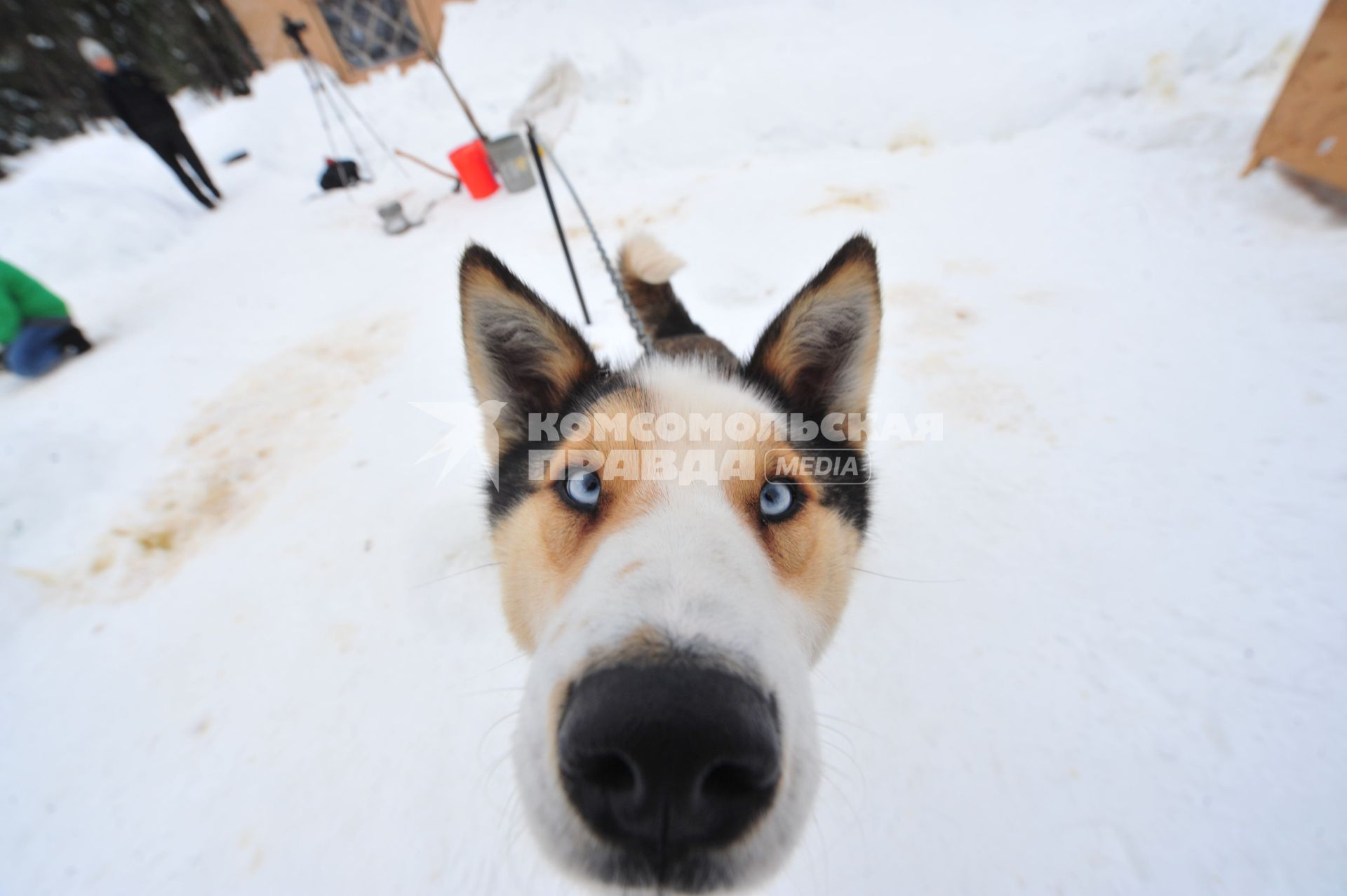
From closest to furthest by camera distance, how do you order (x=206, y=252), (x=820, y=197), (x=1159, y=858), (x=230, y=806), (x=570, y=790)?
(x=570, y=790), (x=1159, y=858), (x=230, y=806), (x=820, y=197), (x=206, y=252)

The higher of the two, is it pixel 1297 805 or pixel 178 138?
pixel 178 138

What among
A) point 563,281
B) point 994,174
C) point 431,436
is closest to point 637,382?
point 431,436

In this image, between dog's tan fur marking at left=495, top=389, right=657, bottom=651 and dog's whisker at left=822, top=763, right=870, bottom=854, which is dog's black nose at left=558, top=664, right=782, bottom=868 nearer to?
dog's tan fur marking at left=495, top=389, right=657, bottom=651

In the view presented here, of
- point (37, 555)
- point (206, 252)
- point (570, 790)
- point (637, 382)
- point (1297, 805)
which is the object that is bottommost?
point (1297, 805)

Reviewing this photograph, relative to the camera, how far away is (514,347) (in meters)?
1.83

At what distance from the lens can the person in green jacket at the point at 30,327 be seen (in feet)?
16.3

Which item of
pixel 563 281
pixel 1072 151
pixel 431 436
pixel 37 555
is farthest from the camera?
pixel 1072 151

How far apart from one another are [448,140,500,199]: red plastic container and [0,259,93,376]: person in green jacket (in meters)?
4.97

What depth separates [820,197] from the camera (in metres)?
6.18

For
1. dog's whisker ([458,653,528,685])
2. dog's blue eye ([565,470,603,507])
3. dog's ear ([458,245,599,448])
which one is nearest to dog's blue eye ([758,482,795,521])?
dog's blue eye ([565,470,603,507])

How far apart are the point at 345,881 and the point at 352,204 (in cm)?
1047

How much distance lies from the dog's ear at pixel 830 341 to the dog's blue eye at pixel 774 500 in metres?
0.58

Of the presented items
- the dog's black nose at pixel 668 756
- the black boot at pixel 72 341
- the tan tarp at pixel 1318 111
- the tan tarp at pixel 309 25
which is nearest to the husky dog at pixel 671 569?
the dog's black nose at pixel 668 756

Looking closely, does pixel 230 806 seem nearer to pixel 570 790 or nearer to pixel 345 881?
pixel 345 881
